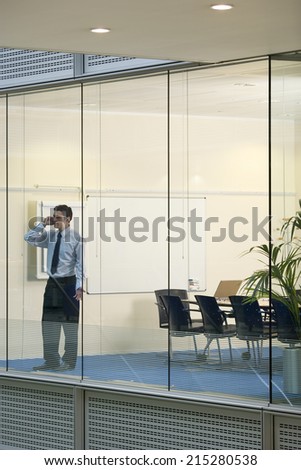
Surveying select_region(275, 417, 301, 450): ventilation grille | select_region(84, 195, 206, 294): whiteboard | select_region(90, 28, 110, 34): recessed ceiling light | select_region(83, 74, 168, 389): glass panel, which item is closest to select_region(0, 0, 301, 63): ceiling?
select_region(90, 28, 110, 34): recessed ceiling light

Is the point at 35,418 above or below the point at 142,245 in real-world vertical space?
below

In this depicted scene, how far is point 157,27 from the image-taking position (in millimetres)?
6367

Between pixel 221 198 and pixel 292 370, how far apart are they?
1.41 meters

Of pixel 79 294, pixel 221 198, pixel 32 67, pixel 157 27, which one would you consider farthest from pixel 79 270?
pixel 157 27

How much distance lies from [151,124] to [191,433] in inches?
97.1

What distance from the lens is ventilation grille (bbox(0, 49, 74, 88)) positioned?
28.0 feet

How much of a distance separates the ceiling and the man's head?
166 cm

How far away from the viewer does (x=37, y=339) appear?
8781 mm

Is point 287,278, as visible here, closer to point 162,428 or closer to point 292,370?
point 292,370

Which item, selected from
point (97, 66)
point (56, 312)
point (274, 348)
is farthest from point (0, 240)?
point (274, 348)

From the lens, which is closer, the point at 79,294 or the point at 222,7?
the point at 222,7

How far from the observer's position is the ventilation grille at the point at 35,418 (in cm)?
817

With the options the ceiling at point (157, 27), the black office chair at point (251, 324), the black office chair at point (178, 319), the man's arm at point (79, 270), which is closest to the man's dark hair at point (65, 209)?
the man's arm at point (79, 270)

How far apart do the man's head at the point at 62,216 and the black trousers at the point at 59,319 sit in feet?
1.52
